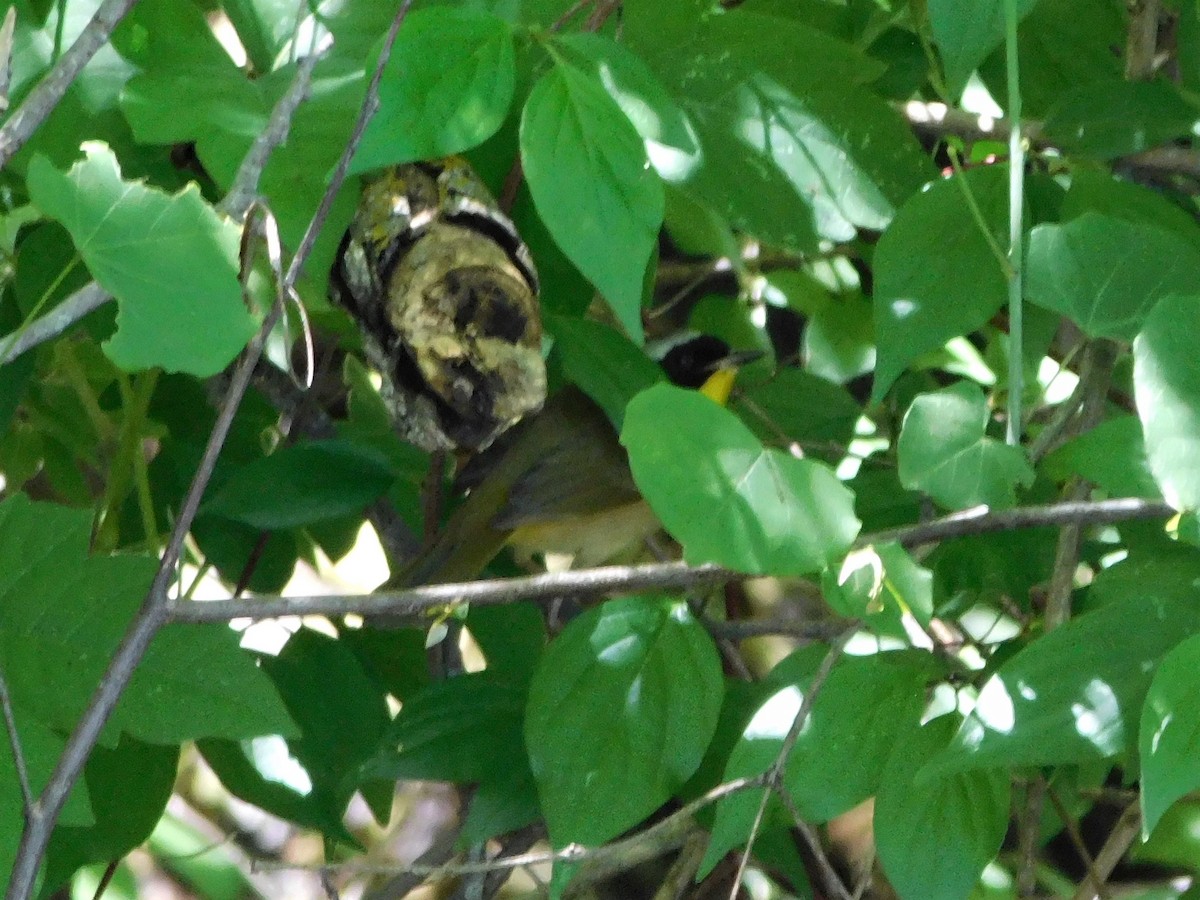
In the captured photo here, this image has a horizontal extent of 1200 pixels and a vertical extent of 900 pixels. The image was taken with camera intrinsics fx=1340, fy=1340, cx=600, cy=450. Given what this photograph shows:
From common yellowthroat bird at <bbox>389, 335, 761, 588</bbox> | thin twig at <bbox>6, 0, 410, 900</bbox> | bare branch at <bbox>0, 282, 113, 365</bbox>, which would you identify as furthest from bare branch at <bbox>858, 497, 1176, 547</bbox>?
common yellowthroat bird at <bbox>389, 335, 761, 588</bbox>

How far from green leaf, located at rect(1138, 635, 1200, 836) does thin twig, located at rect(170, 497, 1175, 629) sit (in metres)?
0.10

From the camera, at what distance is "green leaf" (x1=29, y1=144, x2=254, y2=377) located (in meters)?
0.63

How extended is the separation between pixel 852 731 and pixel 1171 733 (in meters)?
0.20

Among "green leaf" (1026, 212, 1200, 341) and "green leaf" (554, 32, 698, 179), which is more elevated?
"green leaf" (554, 32, 698, 179)

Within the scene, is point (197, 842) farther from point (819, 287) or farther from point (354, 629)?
point (819, 287)

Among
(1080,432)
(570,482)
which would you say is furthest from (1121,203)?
(570,482)

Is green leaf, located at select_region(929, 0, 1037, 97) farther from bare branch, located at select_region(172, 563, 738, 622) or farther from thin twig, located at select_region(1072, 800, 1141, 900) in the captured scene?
thin twig, located at select_region(1072, 800, 1141, 900)

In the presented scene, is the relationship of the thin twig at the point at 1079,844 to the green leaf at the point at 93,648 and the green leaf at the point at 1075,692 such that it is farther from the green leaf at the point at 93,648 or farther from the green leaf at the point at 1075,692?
the green leaf at the point at 93,648

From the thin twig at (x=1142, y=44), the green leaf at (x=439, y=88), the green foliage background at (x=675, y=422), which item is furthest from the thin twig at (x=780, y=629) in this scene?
the thin twig at (x=1142, y=44)

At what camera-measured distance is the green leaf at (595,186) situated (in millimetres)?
745

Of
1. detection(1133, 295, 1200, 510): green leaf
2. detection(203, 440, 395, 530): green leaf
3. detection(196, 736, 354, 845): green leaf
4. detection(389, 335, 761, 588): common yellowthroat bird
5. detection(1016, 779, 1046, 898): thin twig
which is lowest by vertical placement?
detection(389, 335, 761, 588): common yellowthroat bird

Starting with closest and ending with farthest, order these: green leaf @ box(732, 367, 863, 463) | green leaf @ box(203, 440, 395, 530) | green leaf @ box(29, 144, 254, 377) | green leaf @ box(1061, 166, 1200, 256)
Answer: green leaf @ box(29, 144, 254, 377) → green leaf @ box(1061, 166, 1200, 256) → green leaf @ box(203, 440, 395, 530) → green leaf @ box(732, 367, 863, 463)

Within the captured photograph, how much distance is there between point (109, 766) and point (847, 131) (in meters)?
0.77

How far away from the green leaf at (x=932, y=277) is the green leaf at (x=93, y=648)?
48 cm
